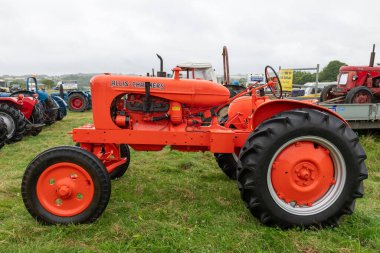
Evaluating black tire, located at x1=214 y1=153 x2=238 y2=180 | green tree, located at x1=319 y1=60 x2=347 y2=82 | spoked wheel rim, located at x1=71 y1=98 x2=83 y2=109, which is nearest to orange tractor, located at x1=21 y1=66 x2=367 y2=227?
black tire, located at x1=214 y1=153 x2=238 y2=180

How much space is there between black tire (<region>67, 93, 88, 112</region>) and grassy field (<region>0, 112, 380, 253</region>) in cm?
1250

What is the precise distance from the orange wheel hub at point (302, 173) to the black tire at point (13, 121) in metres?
6.52

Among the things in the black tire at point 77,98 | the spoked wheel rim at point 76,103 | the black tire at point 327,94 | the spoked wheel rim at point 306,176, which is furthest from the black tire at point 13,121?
the spoked wheel rim at point 76,103

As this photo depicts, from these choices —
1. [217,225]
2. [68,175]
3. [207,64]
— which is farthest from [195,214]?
[207,64]

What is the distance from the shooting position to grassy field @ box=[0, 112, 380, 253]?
2.65 m

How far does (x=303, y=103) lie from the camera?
10.4 feet

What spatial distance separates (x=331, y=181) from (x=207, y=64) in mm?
8822

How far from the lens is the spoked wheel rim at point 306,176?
9.70 ft

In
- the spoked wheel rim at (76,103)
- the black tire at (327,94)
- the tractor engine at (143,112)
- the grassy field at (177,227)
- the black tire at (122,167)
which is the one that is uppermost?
the tractor engine at (143,112)

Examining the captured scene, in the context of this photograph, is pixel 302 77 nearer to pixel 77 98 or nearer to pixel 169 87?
pixel 77 98

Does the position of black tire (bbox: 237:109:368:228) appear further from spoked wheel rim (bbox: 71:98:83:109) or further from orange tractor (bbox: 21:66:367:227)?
spoked wheel rim (bbox: 71:98:83:109)

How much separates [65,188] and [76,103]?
1463cm

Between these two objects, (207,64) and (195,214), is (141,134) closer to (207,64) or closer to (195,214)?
(195,214)

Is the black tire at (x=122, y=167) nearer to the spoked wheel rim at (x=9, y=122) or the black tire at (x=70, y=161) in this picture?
the black tire at (x=70, y=161)
